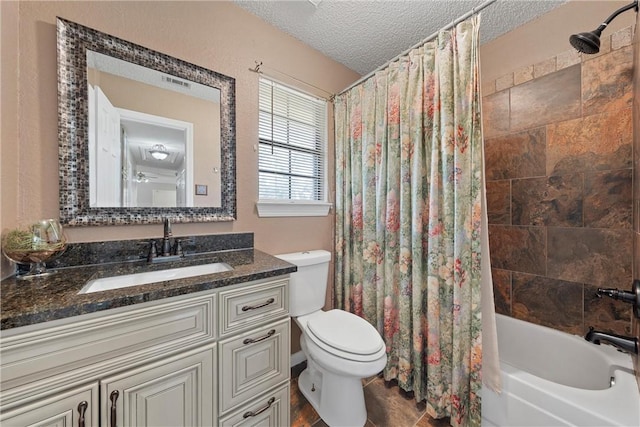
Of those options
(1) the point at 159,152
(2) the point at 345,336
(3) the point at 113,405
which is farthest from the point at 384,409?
(1) the point at 159,152

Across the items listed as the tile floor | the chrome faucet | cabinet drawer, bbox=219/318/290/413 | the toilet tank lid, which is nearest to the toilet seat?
cabinet drawer, bbox=219/318/290/413

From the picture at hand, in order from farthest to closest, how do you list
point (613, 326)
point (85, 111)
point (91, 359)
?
point (613, 326)
point (85, 111)
point (91, 359)

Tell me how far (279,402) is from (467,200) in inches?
52.2

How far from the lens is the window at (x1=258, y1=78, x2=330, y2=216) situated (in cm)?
168

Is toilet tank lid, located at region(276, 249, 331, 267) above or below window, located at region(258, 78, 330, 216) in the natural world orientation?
below

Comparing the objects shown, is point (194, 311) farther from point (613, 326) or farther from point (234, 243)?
point (613, 326)

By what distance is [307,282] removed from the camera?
159 centimetres

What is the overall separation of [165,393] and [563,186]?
91.2 inches

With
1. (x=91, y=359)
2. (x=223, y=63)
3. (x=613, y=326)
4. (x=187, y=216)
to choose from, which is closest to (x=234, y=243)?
(x=187, y=216)

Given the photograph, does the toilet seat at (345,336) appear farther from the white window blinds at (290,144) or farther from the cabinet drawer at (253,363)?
the white window blinds at (290,144)

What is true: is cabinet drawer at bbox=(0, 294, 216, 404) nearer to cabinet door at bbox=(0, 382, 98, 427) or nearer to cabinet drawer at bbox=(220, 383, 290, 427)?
cabinet door at bbox=(0, 382, 98, 427)

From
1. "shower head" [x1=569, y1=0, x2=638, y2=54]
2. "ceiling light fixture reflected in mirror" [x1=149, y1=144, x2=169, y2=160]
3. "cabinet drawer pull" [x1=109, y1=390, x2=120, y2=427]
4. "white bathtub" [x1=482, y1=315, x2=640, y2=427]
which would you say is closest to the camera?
"cabinet drawer pull" [x1=109, y1=390, x2=120, y2=427]

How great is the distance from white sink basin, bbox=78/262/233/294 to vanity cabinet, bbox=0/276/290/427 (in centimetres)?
20

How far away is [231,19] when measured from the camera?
150cm
